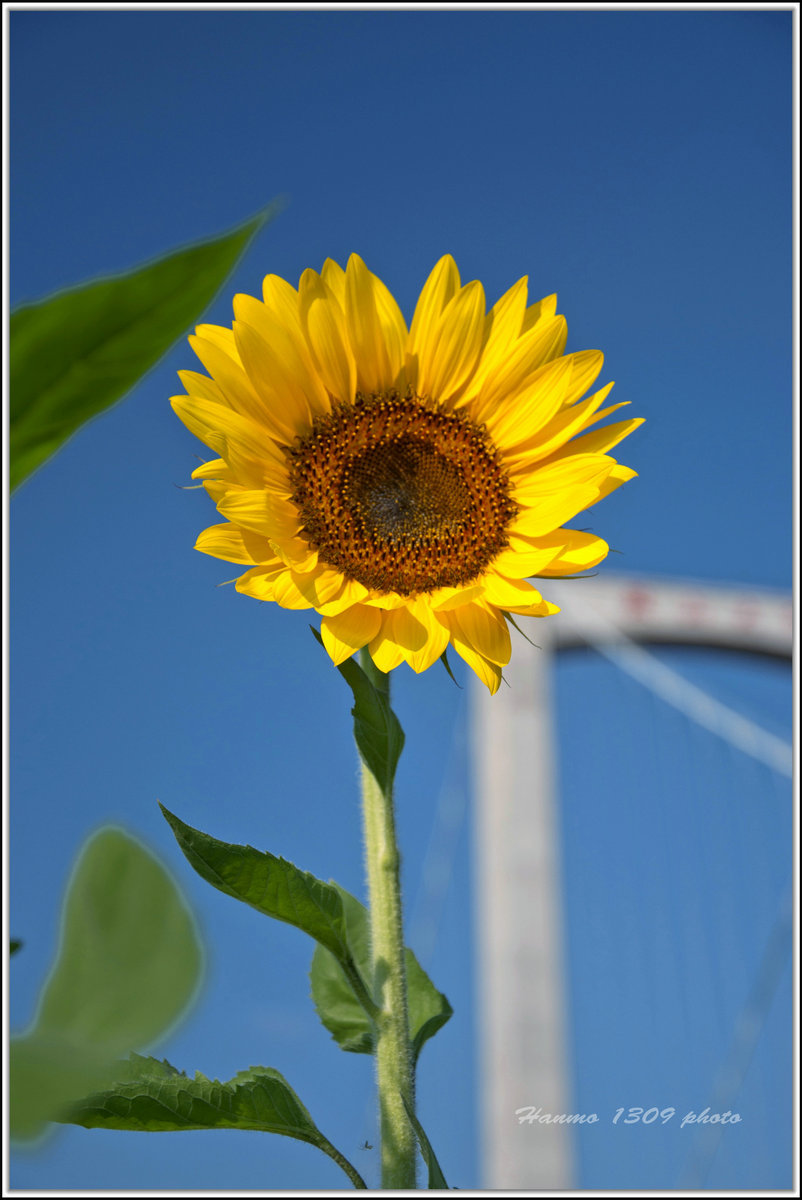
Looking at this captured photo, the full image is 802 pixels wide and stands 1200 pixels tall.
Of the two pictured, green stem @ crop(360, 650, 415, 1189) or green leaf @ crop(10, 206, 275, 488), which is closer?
green leaf @ crop(10, 206, 275, 488)

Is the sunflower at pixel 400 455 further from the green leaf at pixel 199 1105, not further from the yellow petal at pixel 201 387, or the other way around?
the green leaf at pixel 199 1105

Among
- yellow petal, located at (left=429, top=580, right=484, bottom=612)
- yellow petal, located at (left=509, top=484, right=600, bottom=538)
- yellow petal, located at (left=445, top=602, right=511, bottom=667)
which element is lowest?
yellow petal, located at (left=445, top=602, right=511, bottom=667)

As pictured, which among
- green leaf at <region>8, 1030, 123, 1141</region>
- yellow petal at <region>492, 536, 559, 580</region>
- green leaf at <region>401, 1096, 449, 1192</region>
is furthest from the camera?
yellow petal at <region>492, 536, 559, 580</region>

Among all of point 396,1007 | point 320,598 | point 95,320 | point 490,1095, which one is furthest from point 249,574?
point 490,1095

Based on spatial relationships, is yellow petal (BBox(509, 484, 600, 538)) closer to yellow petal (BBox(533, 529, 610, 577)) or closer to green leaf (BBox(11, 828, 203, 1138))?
yellow petal (BBox(533, 529, 610, 577))

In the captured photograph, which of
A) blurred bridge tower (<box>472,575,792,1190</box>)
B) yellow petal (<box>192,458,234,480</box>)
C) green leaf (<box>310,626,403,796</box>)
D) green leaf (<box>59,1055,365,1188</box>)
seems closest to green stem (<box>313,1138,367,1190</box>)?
green leaf (<box>59,1055,365,1188</box>)

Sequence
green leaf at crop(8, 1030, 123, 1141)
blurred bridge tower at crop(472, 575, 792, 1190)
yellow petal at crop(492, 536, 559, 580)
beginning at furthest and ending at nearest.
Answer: blurred bridge tower at crop(472, 575, 792, 1190)
yellow petal at crop(492, 536, 559, 580)
green leaf at crop(8, 1030, 123, 1141)

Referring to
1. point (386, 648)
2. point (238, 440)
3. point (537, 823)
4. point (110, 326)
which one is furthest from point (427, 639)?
point (537, 823)
